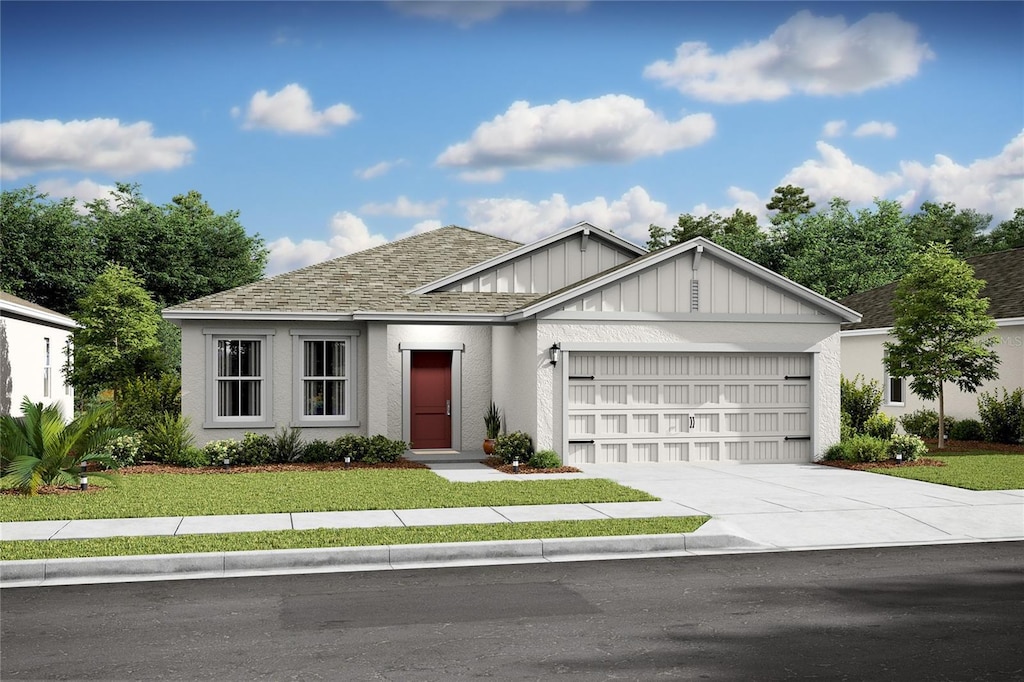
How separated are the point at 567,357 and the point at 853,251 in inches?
1234

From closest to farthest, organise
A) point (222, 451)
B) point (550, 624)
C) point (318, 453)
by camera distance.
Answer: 1. point (550, 624)
2. point (222, 451)
3. point (318, 453)

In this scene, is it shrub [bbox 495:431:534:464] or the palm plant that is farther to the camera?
shrub [bbox 495:431:534:464]

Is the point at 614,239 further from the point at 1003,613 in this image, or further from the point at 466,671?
the point at 466,671

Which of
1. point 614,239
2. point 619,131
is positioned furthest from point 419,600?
point 619,131

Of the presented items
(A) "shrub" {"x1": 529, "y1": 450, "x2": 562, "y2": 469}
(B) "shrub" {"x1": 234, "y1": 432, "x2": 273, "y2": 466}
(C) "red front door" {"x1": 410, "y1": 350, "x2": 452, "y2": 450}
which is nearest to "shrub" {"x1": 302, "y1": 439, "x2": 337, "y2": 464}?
(B) "shrub" {"x1": 234, "y1": 432, "x2": 273, "y2": 466}

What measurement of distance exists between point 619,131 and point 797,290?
134 ft

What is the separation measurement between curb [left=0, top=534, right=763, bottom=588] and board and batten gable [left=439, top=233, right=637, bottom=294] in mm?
11916

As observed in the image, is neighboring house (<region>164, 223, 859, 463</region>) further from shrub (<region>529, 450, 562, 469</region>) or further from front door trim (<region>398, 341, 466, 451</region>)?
shrub (<region>529, 450, 562, 469</region>)

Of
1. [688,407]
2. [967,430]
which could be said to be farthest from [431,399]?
[967,430]

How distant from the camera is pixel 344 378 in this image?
2078 cm

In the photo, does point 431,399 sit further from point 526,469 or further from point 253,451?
point 526,469

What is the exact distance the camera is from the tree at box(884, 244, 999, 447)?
2227 cm

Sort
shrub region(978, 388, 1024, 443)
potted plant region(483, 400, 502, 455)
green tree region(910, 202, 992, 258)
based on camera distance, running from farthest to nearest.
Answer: green tree region(910, 202, 992, 258)
shrub region(978, 388, 1024, 443)
potted plant region(483, 400, 502, 455)

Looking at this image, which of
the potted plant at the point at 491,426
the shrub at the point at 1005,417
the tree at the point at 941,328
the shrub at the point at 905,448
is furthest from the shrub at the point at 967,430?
the potted plant at the point at 491,426
